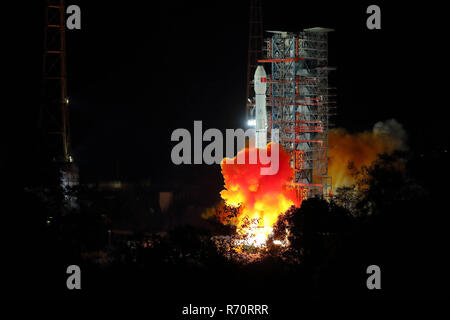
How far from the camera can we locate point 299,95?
4991 centimetres

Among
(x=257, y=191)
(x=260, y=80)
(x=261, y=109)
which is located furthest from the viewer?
(x=261, y=109)

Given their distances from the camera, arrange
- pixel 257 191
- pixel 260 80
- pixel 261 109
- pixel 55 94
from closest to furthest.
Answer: pixel 55 94 < pixel 257 191 < pixel 260 80 < pixel 261 109

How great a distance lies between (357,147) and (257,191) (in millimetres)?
12267

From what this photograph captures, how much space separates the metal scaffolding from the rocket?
0.53 metres

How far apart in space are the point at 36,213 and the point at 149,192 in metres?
36.0

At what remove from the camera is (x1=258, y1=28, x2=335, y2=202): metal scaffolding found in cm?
4975

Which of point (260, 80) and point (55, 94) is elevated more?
point (260, 80)

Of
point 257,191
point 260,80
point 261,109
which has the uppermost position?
point 260,80

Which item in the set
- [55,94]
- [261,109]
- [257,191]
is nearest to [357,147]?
[261,109]

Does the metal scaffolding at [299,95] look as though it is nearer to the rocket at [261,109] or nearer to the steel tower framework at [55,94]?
the rocket at [261,109]

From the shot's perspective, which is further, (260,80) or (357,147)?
(357,147)

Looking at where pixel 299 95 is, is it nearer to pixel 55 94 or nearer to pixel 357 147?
pixel 357 147

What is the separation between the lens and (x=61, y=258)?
3244 cm
